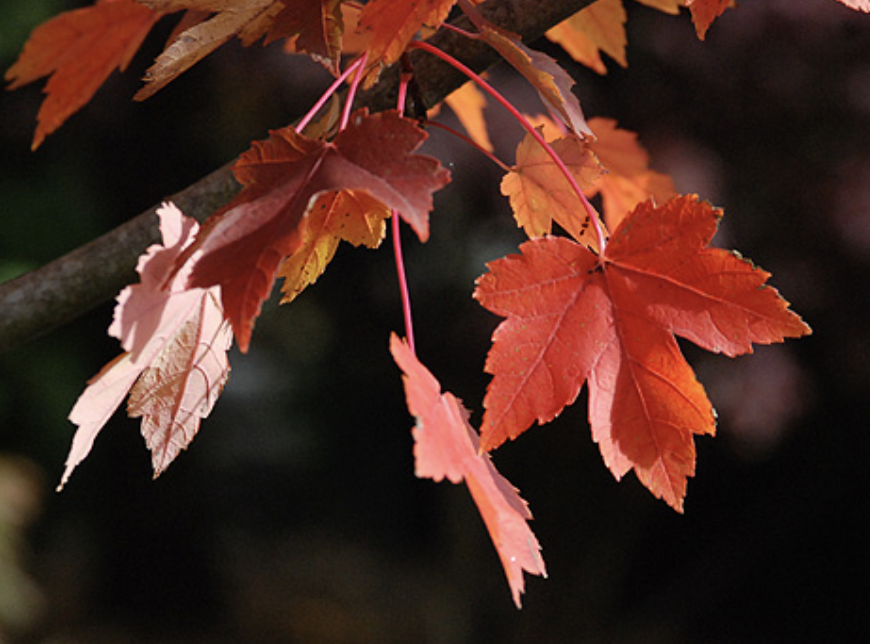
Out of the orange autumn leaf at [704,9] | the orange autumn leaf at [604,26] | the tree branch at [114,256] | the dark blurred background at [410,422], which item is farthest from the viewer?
the dark blurred background at [410,422]

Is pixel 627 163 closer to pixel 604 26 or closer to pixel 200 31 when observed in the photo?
pixel 604 26

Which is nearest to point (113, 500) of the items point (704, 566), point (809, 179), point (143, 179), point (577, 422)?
point (143, 179)

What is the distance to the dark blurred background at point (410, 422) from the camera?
6.26 feet

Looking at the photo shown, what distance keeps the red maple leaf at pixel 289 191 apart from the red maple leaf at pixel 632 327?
0.11 m

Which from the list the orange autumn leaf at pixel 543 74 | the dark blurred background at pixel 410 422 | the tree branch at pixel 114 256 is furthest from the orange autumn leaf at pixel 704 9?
the dark blurred background at pixel 410 422

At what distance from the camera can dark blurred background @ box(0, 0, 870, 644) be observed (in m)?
1.91

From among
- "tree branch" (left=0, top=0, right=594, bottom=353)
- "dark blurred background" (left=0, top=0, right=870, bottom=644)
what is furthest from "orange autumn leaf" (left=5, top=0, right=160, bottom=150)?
"dark blurred background" (left=0, top=0, right=870, bottom=644)

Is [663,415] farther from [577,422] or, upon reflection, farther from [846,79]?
[577,422]

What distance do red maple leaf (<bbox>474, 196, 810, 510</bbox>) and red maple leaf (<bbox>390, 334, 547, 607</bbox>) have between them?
29 millimetres

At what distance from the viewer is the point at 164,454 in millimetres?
466

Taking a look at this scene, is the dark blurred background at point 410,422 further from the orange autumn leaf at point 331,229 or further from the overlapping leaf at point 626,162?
the orange autumn leaf at point 331,229

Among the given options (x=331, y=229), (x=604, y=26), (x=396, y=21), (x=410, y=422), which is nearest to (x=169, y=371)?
(x=331, y=229)

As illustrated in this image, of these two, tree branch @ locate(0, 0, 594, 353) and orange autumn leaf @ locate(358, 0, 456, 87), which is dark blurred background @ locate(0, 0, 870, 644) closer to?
tree branch @ locate(0, 0, 594, 353)

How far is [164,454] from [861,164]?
1767 millimetres
